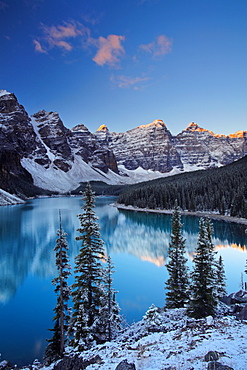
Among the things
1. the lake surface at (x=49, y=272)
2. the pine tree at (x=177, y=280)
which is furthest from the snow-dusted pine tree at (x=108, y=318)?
the pine tree at (x=177, y=280)

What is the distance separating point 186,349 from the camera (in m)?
7.50

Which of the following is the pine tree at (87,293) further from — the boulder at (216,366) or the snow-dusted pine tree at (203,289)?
the boulder at (216,366)

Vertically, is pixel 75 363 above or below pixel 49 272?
above

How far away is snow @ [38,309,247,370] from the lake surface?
6.79 meters

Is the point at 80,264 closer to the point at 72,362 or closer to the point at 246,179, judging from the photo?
the point at 72,362

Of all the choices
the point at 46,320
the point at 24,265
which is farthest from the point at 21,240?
the point at 46,320

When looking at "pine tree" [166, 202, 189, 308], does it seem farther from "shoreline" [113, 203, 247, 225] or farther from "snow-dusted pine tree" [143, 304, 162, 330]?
"shoreline" [113, 203, 247, 225]

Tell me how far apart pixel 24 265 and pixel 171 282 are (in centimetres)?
1975

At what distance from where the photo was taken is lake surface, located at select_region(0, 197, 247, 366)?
50.5 feet

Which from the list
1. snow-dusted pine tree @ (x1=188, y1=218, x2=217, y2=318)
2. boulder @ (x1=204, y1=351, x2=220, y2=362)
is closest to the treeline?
snow-dusted pine tree @ (x1=188, y1=218, x2=217, y2=318)

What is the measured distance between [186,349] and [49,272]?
22522mm

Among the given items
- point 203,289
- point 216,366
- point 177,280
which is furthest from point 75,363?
point 177,280

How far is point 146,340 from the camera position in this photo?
9516 millimetres

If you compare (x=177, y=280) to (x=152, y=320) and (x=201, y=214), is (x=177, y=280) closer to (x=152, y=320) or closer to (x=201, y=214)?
(x=152, y=320)
